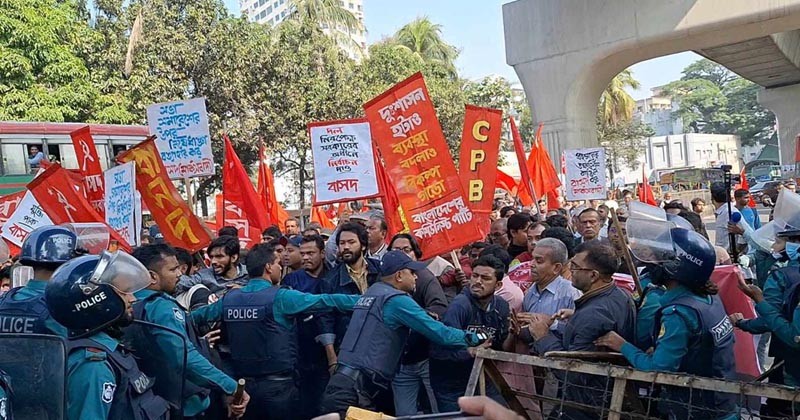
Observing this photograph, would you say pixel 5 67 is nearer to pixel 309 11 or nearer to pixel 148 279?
pixel 309 11

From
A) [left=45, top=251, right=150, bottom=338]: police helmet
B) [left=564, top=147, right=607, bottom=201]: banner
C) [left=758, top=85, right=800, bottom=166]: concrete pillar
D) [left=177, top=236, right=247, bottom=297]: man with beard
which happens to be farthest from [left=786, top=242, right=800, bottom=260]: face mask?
[left=758, top=85, right=800, bottom=166]: concrete pillar

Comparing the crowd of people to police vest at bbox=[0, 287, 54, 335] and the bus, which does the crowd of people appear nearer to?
police vest at bbox=[0, 287, 54, 335]

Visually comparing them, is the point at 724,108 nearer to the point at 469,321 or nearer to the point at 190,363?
the point at 469,321

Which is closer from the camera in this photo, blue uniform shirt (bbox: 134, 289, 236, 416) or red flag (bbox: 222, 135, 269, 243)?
blue uniform shirt (bbox: 134, 289, 236, 416)

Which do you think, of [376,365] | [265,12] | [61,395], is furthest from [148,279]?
[265,12]

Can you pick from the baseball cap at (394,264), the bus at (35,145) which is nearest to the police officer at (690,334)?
the baseball cap at (394,264)

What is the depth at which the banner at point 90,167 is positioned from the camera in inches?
323

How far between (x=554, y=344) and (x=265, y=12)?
135074mm

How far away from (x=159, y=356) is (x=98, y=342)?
17.9 inches

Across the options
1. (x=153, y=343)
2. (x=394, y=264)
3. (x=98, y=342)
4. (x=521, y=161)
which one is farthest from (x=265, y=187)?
(x=98, y=342)

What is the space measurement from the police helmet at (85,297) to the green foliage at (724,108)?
7875 centimetres

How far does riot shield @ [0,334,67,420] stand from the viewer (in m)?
2.71

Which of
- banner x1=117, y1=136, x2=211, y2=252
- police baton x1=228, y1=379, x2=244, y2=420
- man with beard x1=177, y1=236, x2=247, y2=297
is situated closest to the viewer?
police baton x1=228, y1=379, x2=244, y2=420

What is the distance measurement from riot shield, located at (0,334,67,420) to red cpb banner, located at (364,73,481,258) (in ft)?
Result: 12.5
